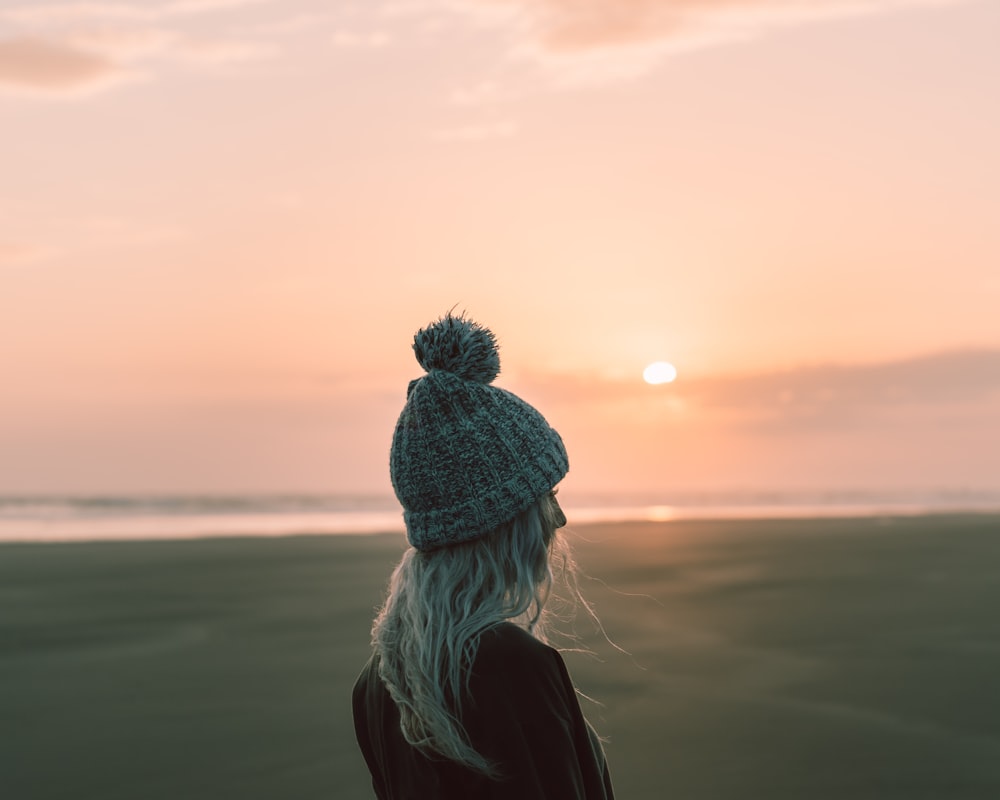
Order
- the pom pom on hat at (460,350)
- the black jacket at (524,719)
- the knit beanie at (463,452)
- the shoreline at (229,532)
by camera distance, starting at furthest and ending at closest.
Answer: the shoreline at (229,532) < the pom pom on hat at (460,350) < the knit beanie at (463,452) < the black jacket at (524,719)

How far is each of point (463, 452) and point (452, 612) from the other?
32cm

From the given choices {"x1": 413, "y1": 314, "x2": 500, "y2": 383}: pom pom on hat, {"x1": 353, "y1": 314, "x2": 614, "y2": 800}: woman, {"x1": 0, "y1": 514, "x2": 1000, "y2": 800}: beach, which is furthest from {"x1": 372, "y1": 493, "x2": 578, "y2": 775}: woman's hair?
{"x1": 0, "y1": 514, "x2": 1000, "y2": 800}: beach

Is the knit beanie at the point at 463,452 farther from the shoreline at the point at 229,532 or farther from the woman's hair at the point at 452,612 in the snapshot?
the shoreline at the point at 229,532

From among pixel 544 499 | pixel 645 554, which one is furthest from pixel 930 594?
pixel 544 499

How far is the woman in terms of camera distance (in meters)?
1.95

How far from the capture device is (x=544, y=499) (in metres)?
2.26

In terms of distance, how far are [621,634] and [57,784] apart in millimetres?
4805

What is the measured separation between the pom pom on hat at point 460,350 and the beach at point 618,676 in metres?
2.57

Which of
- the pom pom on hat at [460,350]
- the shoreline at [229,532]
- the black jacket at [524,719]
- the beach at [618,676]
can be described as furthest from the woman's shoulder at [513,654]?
the shoreline at [229,532]

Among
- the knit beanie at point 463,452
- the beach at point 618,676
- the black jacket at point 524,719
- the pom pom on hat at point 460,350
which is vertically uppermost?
the pom pom on hat at point 460,350

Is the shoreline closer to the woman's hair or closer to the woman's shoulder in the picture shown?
the woman's hair

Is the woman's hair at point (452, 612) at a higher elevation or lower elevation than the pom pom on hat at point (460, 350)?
lower

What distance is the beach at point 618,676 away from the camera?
5570mm

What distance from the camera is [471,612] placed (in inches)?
81.9
